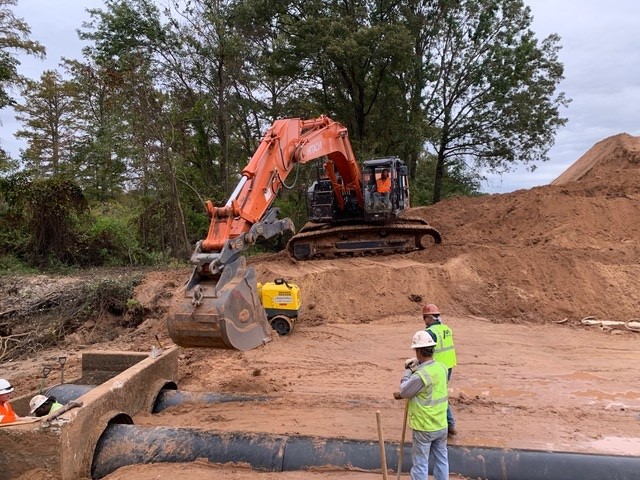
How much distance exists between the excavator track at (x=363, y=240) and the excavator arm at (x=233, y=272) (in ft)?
24.5

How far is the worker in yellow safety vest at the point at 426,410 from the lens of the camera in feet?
15.0

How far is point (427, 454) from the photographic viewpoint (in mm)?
4617

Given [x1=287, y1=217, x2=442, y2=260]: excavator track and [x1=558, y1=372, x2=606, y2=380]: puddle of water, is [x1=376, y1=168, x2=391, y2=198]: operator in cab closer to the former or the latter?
[x1=287, y1=217, x2=442, y2=260]: excavator track

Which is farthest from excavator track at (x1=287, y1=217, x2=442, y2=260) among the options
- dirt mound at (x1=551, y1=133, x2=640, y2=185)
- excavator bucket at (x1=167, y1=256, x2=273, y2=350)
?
excavator bucket at (x1=167, y1=256, x2=273, y2=350)

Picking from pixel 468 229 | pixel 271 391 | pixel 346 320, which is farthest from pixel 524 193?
pixel 271 391

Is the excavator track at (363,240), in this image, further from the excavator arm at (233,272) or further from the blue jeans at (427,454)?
the blue jeans at (427,454)

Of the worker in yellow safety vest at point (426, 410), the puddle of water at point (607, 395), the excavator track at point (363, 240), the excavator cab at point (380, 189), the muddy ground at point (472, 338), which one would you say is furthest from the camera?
the excavator track at point (363, 240)

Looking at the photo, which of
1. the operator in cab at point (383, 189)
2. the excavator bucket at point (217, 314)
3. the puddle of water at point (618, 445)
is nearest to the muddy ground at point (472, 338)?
the puddle of water at point (618, 445)

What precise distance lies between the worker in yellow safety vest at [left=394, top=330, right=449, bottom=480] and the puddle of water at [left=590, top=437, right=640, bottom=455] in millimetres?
2122

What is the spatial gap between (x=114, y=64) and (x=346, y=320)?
15.0 m

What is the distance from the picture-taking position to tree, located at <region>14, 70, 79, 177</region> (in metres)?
29.9

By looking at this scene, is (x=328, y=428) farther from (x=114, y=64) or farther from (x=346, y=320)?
(x=114, y=64)

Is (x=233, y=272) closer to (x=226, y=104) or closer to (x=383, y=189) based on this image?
(x=383, y=189)

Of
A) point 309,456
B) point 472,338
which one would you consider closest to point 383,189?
point 472,338
